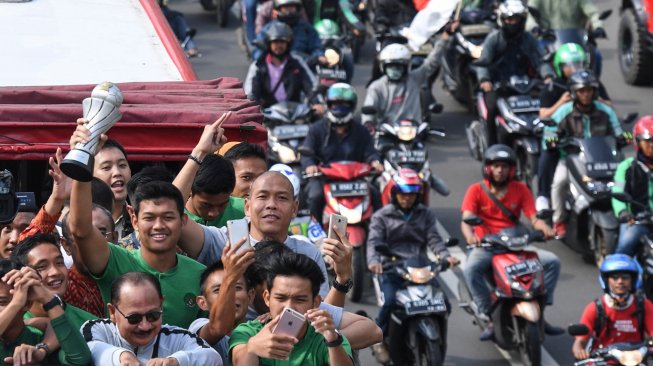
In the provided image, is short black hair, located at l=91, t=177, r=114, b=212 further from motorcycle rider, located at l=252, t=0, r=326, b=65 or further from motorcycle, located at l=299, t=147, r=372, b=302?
motorcycle rider, located at l=252, t=0, r=326, b=65


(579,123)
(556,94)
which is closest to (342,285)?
(579,123)

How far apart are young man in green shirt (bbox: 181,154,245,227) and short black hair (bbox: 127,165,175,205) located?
15 centimetres

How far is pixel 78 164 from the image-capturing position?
829 centimetres

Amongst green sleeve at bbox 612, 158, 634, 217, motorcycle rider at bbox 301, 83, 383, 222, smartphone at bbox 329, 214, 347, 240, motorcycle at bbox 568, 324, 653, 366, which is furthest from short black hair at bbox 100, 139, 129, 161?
green sleeve at bbox 612, 158, 634, 217

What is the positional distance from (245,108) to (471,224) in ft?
14.7

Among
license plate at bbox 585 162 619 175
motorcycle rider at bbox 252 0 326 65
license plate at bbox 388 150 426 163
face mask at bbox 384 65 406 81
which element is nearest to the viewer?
license plate at bbox 585 162 619 175

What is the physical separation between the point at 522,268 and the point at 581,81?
11.2 feet

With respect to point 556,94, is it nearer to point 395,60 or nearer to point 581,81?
point 581,81

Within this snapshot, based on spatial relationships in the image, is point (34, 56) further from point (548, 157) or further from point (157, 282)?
point (548, 157)

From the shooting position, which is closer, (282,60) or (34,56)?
(34,56)

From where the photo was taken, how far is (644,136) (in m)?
16.7

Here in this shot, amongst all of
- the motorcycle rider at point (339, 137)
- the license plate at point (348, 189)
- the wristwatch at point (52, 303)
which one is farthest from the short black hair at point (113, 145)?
the motorcycle rider at point (339, 137)

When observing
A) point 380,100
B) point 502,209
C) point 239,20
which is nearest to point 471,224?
point 502,209

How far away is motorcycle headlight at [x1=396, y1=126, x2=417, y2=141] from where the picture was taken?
60.4ft
